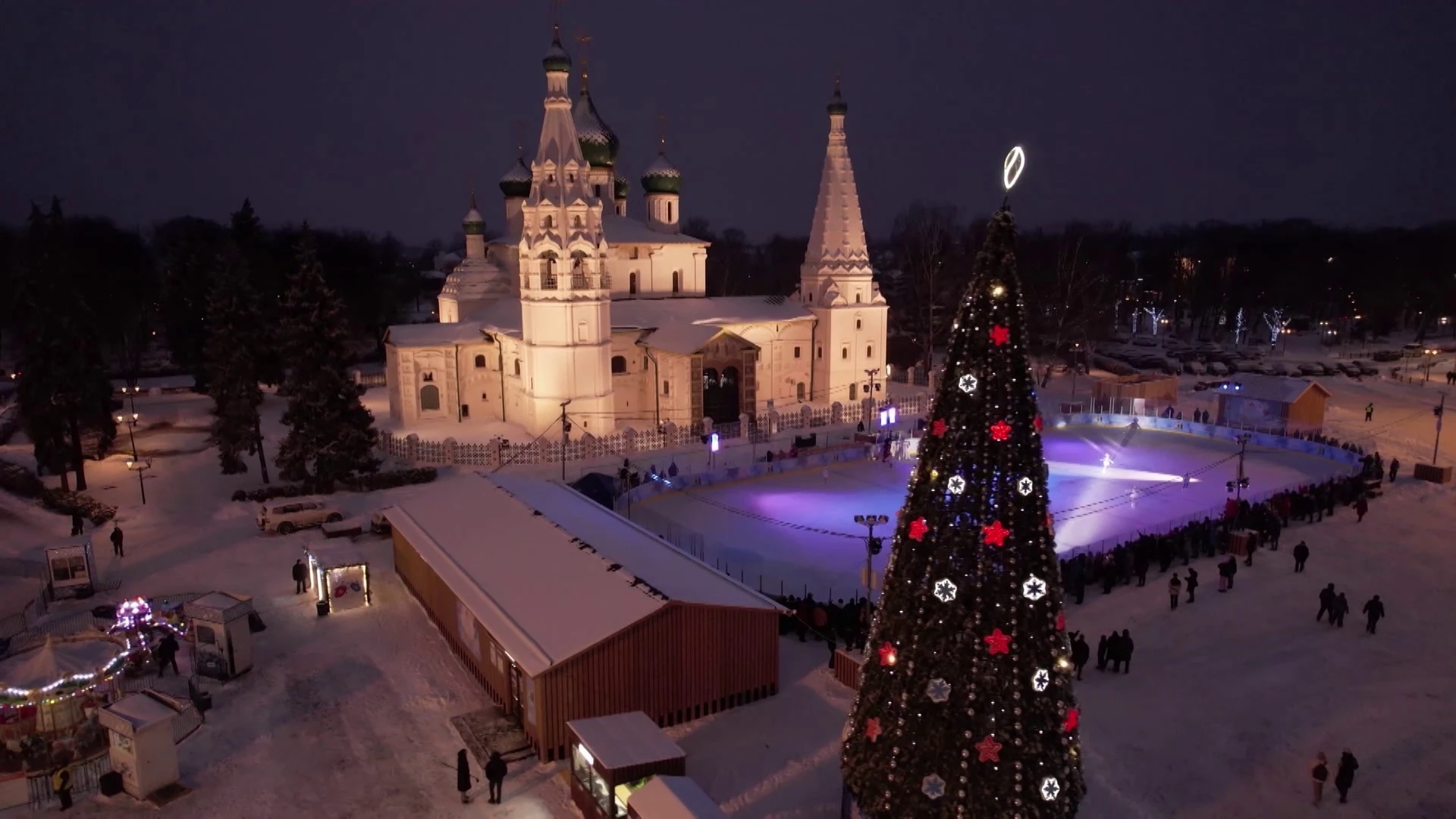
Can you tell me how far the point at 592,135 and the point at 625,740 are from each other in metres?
30.7

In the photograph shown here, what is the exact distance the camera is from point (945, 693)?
8.45m

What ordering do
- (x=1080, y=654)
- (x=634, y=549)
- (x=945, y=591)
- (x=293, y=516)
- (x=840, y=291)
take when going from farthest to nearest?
(x=840, y=291)
(x=293, y=516)
(x=634, y=549)
(x=1080, y=654)
(x=945, y=591)

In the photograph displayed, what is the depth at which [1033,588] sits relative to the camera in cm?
820

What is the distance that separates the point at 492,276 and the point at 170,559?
21067 mm

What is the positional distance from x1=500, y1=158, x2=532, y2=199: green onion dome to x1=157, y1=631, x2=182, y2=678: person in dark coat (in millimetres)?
26986

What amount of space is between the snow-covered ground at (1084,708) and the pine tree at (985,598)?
3.35 meters

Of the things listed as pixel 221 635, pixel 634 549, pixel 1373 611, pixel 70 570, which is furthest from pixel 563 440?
pixel 1373 611

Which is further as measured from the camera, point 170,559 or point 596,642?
point 170,559

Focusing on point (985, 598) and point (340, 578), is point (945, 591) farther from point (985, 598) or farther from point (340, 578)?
point (340, 578)

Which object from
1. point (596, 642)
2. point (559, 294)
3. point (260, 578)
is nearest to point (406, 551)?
point (260, 578)

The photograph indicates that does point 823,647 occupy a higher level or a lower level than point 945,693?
lower

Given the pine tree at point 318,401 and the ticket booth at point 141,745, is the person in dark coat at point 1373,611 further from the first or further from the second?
the pine tree at point 318,401

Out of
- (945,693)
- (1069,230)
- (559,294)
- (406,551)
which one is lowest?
(406,551)

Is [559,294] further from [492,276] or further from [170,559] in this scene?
[170,559]
